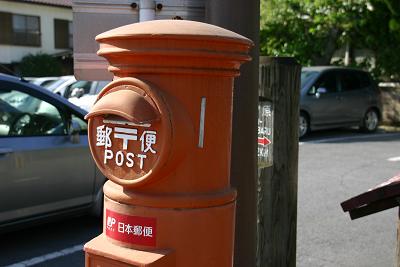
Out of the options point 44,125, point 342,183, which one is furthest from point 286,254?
point 342,183

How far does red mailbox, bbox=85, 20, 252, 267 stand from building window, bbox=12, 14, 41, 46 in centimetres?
3164

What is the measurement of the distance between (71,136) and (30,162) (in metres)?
0.56

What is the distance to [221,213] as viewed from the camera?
7.13 ft

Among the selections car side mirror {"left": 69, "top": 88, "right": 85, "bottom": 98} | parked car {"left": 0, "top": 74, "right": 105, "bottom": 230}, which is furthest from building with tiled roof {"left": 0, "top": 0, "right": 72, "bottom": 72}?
parked car {"left": 0, "top": 74, "right": 105, "bottom": 230}

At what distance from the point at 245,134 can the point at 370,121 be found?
12229 millimetres

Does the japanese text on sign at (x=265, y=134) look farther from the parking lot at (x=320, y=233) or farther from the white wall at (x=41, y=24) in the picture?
the white wall at (x=41, y=24)

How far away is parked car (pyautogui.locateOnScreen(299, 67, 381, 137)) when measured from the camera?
12.5 metres

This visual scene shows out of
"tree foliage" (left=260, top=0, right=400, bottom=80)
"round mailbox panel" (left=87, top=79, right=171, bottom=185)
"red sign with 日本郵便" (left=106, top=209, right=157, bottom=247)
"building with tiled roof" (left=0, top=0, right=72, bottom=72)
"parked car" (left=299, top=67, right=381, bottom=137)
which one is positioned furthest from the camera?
"building with tiled roof" (left=0, top=0, right=72, bottom=72)

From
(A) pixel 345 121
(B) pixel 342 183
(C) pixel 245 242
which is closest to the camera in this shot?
(C) pixel 245 242

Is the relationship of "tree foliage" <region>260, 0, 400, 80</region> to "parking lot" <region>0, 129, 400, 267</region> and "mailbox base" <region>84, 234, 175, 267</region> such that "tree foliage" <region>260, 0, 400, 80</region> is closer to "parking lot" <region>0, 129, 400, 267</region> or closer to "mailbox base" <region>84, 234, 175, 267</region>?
Result: "parking lot" <region>0, 129, 400, 267</region>

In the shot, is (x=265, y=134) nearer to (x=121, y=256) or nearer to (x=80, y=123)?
(x=121, y=256)

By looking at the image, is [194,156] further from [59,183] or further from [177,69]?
[59,183]

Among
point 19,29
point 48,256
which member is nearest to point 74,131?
point 48,256

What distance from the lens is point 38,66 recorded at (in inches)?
1197
